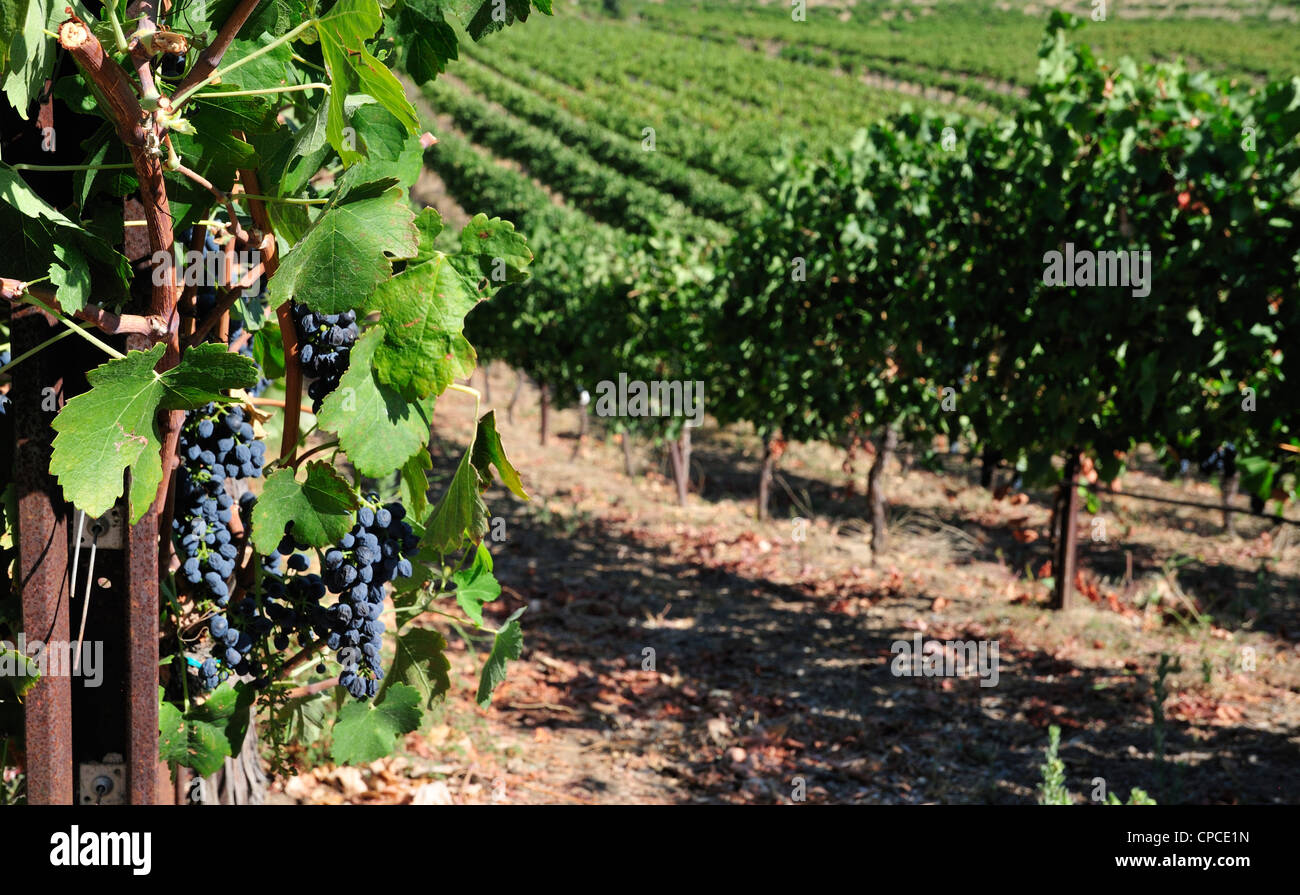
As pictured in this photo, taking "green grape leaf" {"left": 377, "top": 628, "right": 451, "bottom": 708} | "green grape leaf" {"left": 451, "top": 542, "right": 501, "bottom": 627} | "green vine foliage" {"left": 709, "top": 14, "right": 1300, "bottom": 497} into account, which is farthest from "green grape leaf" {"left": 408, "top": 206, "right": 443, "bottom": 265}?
"green vine foliage" {"left": 709, "top": 14, "right": 1300, "bottom": 497}

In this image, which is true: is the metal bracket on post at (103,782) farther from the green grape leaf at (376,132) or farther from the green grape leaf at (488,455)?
the green grape leaf at (376,132)

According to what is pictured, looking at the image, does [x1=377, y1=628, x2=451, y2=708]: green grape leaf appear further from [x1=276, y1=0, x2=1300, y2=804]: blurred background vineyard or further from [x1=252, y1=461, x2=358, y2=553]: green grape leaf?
[x1=276, y1=0, x2=1300, y2=804]: blurred background vineyard

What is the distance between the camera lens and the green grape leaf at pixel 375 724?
6.13 feet

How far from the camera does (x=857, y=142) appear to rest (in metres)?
7.52

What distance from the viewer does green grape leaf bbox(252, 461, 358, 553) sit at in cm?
154

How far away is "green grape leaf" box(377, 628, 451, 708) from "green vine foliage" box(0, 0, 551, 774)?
0.22m

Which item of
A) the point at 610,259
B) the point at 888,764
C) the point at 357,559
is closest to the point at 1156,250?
the point at 888,764

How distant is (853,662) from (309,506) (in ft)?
16.1

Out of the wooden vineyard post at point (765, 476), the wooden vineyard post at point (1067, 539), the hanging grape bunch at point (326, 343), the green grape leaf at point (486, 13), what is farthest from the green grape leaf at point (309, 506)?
the wooden vineyard post at point (765, 476)

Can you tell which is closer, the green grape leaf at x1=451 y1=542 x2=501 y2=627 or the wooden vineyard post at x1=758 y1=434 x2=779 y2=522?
the green grape leaf at x1=451 y1=542 x2=501 y2=627

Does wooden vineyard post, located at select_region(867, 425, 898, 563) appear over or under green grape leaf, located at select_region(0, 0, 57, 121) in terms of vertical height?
under

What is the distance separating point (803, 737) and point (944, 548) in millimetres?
4212

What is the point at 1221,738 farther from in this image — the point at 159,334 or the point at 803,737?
the point at 159,334

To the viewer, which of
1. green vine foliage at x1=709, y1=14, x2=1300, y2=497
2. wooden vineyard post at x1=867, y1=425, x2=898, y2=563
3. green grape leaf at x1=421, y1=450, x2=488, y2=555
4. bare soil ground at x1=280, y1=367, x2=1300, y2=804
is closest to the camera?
green grape leaf at x1=421, y1=450, x2=488, y2=555
